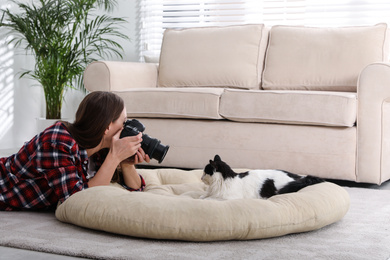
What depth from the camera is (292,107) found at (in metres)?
2.90

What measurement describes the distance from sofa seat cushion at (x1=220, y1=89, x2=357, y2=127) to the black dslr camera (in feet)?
3.52

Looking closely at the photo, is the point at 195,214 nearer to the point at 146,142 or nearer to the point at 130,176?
the point at 146,142

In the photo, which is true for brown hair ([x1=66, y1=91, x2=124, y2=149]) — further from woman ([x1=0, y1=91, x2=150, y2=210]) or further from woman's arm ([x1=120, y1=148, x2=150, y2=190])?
woman's arm ([x1=120, y1=148, x2=150, y2=190])

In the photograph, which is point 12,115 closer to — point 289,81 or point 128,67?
point 128,67

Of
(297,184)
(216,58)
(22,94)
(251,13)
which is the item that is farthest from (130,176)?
(22,94)

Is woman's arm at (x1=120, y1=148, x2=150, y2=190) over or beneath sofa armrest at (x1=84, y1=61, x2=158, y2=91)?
beneath

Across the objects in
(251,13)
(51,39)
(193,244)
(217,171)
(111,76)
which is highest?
(251,13)

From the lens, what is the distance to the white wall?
15.1ft

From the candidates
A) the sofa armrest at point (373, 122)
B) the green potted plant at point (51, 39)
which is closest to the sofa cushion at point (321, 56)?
the sofa armrest at point (373, 122)

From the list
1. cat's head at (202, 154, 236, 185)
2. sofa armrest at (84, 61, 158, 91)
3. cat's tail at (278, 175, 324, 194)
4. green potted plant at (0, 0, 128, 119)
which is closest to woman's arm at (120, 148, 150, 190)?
cat's head at (202, 154, 236, 185)

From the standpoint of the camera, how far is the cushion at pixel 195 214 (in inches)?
62.2

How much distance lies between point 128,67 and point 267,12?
135cm

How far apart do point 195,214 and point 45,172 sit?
590 mm

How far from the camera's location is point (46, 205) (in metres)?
2.00
